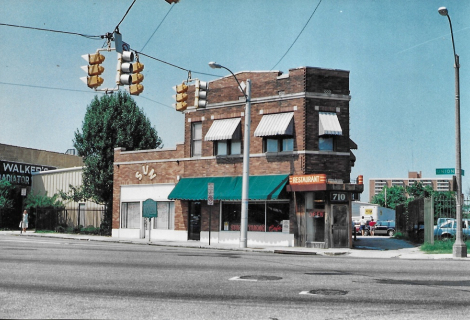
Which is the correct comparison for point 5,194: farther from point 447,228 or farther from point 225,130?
point 447,228

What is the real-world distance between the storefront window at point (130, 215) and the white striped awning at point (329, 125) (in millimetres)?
13536

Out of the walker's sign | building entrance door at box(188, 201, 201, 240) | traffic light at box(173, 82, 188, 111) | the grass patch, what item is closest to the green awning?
building entrance door at box(188, 201, 201, 240)

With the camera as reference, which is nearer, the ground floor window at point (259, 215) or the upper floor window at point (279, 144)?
the upper floor window at point (279, 144)

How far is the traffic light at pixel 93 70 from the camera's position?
1709 cm

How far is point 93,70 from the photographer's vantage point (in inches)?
674

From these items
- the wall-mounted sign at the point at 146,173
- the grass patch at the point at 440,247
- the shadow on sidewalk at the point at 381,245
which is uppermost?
the wall-mounted sign at the point at 146,173

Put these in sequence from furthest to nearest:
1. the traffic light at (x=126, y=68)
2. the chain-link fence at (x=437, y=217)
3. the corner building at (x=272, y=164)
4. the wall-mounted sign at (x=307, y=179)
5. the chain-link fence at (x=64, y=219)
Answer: the chain-link fence at (x=64, y=219)
the corner building at (x=272, y=164)
the wall-mounted sign at (x=307, y=179)
the chain-link fence at (x=437, y=217)
the traffic light at (x=126, y=68)

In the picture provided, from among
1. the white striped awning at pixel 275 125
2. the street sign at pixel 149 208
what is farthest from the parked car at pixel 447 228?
the street sign at pixel 149 208

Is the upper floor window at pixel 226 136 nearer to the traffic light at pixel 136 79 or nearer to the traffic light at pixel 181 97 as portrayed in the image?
the traffic light at pixel 181 97

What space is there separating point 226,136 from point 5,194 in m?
26.4

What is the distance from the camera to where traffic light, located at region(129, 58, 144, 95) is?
1798 centimetres

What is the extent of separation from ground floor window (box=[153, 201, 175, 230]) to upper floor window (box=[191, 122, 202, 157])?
3.54 m

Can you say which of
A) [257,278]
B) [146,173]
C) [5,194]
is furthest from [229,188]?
[5,194]

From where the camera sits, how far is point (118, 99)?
141 feet
